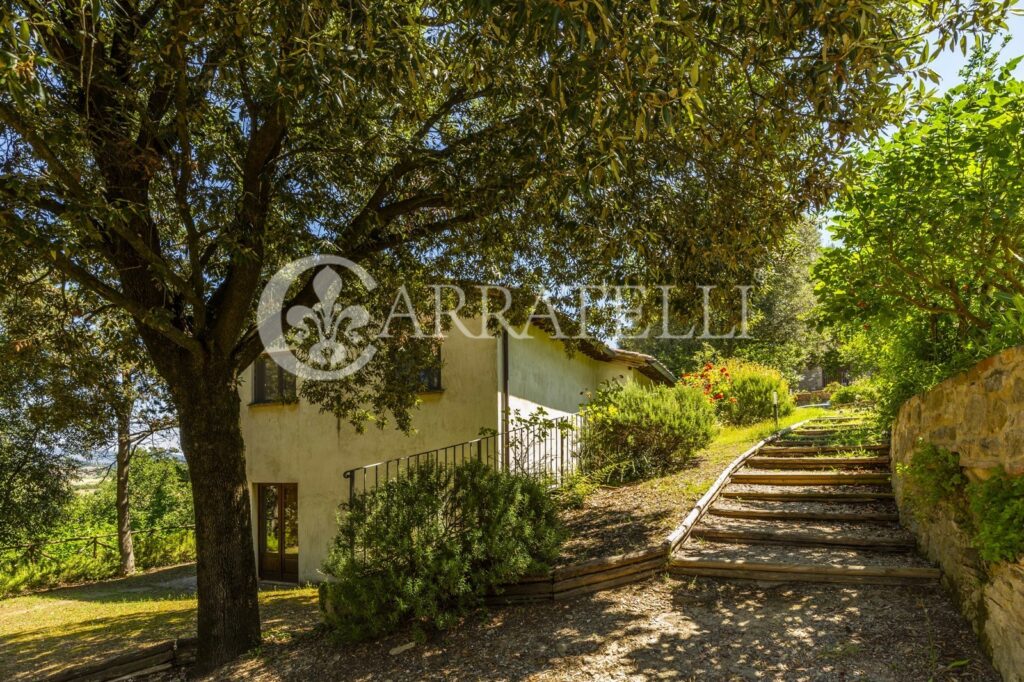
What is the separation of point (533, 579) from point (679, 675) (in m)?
1.99

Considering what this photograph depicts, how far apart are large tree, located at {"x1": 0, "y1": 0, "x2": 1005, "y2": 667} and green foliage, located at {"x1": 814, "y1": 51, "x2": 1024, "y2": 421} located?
0.53 m

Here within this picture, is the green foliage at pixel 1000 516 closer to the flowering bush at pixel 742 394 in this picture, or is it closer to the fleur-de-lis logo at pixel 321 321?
the fleur-de-lis logo at pixel 321 321

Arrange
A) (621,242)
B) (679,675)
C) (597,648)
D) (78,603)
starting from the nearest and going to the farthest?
(679,675)
(597,648)
(621,242)
(78,603)

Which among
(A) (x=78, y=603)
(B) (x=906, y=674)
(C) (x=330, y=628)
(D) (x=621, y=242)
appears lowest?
(A) (x=78, y=603)

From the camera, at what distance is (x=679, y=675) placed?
4.48 metres

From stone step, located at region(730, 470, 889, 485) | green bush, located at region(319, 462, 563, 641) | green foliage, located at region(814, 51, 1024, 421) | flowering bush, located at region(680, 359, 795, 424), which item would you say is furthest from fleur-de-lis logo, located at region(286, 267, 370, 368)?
flowering bush, located at region(680, 359, 795, 424)

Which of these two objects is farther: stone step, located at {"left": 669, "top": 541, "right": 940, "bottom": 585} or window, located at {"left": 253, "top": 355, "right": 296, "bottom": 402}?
window, located at {"left": 253, "top": 355, "right": 296, "bottom": 402}

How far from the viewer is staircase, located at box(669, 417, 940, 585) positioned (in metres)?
5.86

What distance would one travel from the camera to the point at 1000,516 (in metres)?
3.72

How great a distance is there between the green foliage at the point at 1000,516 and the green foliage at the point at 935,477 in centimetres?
61

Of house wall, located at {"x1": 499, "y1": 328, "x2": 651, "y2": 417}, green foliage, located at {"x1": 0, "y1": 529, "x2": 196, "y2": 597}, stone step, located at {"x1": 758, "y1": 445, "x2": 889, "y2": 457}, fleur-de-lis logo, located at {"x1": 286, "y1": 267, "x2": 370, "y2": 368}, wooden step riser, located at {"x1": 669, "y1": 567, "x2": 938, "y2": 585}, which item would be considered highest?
fleur-de-lis logo, located at {"x1": 286, "y1": 267, "x2": 370, "y2": 368}

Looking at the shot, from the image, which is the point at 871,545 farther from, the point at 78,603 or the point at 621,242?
the point at 78,603

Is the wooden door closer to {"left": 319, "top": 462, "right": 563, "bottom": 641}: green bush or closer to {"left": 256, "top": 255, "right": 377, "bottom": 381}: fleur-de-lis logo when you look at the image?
{"left": 256, "top": 255, "right": 377, "bottom": 381}: fleur-de-lis logo

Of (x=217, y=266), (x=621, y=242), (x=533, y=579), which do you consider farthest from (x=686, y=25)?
(x=217, y=266)
